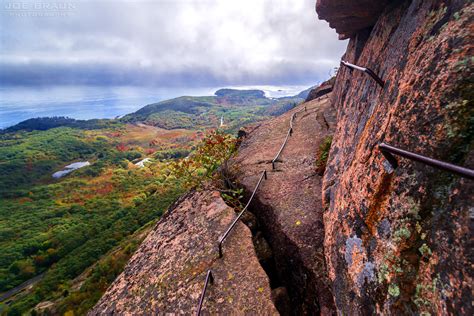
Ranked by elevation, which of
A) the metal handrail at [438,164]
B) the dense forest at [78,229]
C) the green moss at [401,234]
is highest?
the metal handrail at [438,164]

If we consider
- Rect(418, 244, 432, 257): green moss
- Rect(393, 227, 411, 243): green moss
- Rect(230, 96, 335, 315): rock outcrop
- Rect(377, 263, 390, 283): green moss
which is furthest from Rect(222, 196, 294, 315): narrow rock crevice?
Rect(418, 244, 432, 257): green moss

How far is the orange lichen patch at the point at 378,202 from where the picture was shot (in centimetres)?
392

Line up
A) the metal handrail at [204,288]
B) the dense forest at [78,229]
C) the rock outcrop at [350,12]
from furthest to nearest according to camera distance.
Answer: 1. the dense forest at [78,229]
2. the rock outcrop at [350,12]
3. the metal handrail at [204,288]

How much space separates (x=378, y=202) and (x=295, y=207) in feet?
11.5

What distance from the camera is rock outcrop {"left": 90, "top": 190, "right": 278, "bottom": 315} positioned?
5629 mm

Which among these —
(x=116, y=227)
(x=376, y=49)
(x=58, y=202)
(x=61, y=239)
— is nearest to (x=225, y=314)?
(x=376, y=49)

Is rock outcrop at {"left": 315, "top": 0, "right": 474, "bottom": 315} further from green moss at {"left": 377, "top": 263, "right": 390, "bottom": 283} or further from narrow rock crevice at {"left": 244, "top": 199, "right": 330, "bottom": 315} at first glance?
narrow rock crevice at {"left": 244, "top": 199, "right": 330, "bottom": 315}

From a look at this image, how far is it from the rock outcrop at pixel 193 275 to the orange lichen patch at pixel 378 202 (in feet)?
9.28

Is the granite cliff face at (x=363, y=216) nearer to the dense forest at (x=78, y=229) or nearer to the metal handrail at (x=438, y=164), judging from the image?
the metal handrail at (x=438, y=164)

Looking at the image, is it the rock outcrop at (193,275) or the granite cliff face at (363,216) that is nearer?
the granite cliff face at (363,216)

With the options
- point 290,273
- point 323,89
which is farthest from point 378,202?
point 323,89

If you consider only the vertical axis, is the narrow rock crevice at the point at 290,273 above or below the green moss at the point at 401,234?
below

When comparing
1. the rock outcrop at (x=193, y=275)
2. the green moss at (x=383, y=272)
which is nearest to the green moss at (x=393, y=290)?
the green moss at (x=383, y=272)

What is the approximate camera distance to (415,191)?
10.8ft
